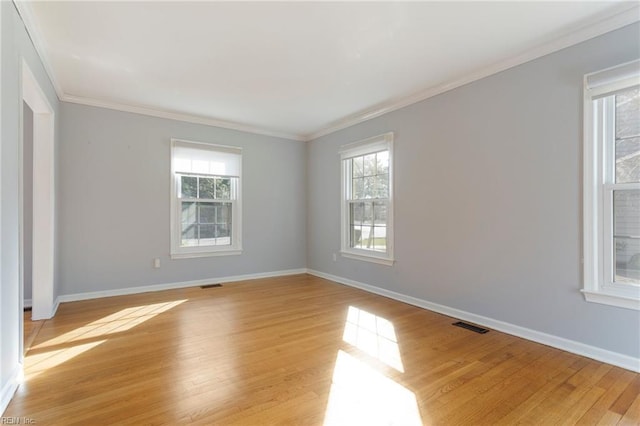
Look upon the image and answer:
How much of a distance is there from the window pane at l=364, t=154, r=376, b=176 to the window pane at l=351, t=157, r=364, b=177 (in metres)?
0.09

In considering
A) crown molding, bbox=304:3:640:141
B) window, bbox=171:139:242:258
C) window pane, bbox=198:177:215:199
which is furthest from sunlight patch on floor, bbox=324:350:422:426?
window pane, bbox=198:177:215:199

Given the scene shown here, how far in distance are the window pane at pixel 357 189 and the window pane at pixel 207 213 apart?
2186 mm

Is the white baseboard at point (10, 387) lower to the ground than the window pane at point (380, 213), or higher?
lower

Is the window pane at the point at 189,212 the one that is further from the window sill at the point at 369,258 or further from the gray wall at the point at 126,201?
the window sill at the point at 369,258

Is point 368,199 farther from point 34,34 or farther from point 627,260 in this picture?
point 34,34

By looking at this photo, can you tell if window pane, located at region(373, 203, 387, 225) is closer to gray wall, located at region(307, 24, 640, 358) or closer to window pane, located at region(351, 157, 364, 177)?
gray wall, located at region(307, 24, 640, 358)

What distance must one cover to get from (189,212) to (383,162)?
2.93 metres

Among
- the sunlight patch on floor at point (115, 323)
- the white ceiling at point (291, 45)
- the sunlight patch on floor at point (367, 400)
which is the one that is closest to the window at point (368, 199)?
the white ceiling at point (291, 45)

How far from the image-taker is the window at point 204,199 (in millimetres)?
4688

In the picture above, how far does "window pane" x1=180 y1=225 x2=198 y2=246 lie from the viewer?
477 centimetres

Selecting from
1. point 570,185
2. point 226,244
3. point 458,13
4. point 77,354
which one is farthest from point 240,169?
point 570,185

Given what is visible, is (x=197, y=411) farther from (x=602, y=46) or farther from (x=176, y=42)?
(x=602, y=46)

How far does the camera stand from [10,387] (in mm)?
1880

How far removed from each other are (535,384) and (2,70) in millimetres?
3676
